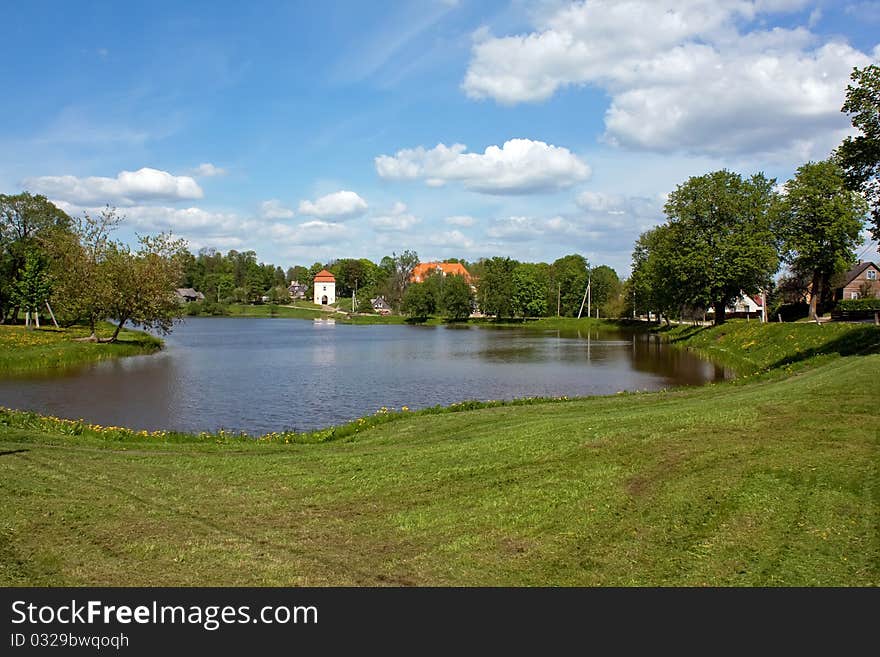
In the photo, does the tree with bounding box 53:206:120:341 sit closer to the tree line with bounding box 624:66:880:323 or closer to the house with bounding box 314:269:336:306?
the tree line with bounding box 624:66:880:323

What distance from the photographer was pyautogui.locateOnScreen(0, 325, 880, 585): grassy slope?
7656 mm

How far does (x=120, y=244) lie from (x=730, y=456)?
6096 cm

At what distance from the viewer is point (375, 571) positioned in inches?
309

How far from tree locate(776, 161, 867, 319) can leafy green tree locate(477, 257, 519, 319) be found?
69.6 m

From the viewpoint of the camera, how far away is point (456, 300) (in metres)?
128

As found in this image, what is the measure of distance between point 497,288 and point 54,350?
90.1 m

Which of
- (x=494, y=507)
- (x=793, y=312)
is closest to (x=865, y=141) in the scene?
(x=494, y=507)

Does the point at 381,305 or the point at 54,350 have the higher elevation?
the point at 381,305

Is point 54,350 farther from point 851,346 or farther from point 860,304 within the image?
point 860,304

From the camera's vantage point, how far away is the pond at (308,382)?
1032 inches

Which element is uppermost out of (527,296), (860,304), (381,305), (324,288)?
(324,288)
